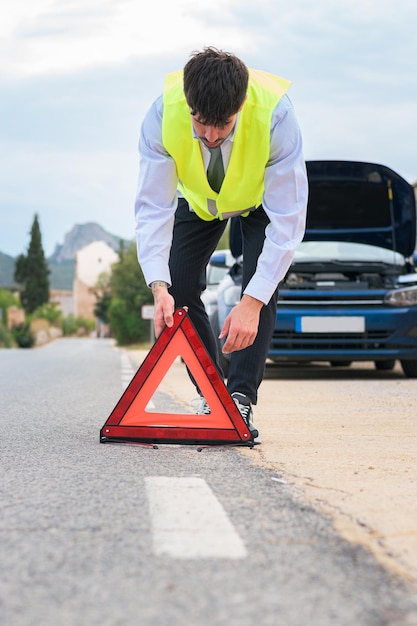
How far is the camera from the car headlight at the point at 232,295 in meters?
9.80

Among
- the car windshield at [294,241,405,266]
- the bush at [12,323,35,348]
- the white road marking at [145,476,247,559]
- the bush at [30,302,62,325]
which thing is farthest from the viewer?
the bush at [30,302,62,325]

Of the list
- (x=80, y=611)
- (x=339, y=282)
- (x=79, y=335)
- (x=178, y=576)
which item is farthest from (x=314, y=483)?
(x=79, y=335)

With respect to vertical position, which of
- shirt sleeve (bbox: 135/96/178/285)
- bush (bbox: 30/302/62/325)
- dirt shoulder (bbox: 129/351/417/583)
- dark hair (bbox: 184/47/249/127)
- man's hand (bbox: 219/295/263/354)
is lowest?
bush (bbox: 30/302/62/325)

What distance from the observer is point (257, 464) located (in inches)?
160

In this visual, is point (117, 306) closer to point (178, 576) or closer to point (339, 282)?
point (339, 282)

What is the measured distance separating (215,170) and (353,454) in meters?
1.38

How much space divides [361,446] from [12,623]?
3077 mm

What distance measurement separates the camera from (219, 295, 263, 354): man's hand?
448cm

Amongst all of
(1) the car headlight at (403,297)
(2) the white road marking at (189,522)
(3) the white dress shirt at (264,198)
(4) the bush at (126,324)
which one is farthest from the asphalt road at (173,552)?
(4) the bush at (126,324)

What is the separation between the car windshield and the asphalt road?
6.39 meters

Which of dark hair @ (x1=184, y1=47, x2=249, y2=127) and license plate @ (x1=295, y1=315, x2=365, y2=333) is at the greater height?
dark hair @ (x1=184, y1=47, x2=249, y2=127)

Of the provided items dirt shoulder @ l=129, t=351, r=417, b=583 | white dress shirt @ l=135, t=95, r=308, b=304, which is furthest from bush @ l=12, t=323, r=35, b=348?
white dress shirt @ l=135, t=95, r=308, b=304

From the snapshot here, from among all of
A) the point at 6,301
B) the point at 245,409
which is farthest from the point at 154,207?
the point at 6,301

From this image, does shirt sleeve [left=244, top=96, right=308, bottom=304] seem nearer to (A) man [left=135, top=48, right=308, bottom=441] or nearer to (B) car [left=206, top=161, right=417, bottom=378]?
(A) man [left=135, top=48, right=308, bottom=441]
